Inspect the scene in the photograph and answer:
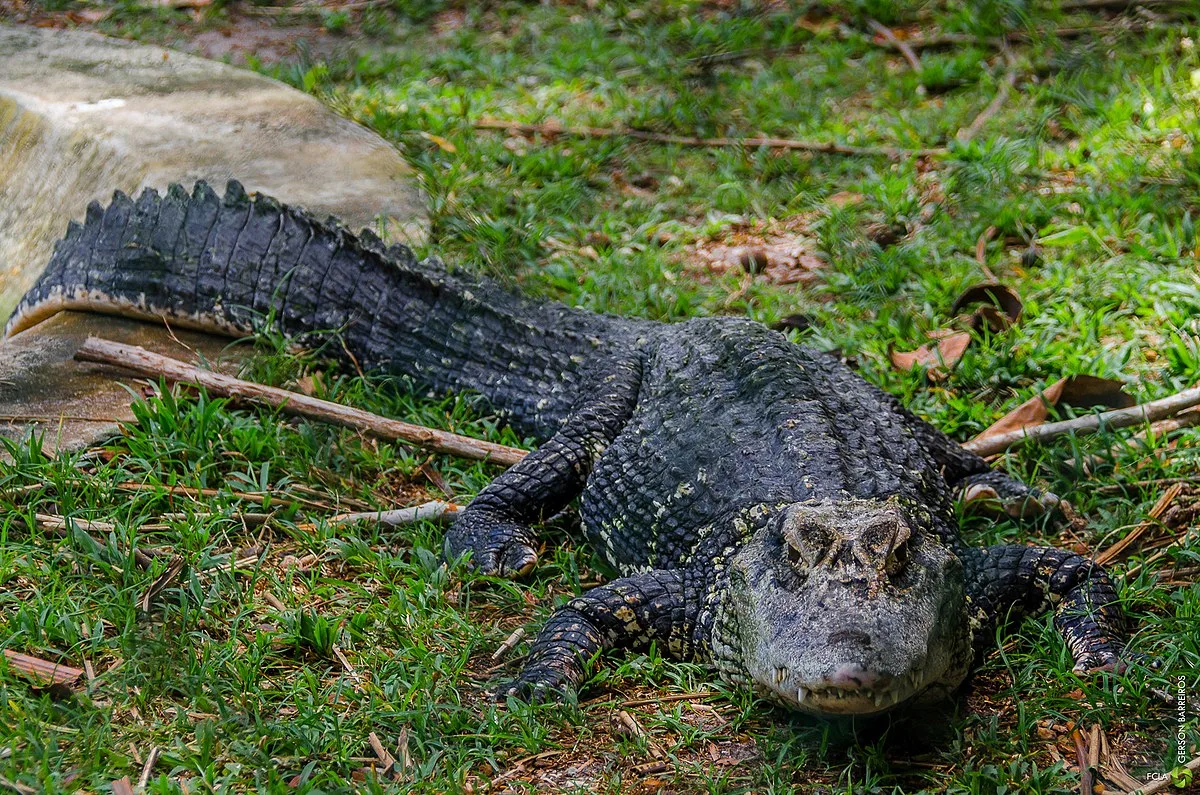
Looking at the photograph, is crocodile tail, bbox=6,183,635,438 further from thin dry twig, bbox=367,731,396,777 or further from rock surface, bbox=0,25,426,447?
thin dry twig, bbox=367,731,396,777

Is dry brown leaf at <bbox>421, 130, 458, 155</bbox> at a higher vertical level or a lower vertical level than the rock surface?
lower

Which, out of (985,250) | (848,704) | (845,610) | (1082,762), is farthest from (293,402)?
(985,250)

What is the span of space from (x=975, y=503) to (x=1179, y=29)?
4828mm

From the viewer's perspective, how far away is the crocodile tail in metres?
4.59

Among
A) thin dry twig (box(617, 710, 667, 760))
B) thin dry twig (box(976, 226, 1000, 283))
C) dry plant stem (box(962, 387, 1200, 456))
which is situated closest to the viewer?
thin dry twig (box(617, 710, 667, 760))

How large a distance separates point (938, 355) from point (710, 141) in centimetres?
266

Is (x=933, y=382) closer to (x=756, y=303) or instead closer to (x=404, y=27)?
(x=756, y=303)

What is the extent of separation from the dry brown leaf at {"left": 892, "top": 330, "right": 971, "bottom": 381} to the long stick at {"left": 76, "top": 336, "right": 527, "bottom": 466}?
175 centimetres

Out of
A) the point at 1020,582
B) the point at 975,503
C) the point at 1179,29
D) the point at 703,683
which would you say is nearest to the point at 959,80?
the point at 1179,29

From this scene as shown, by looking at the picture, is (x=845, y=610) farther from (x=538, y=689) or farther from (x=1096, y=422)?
(x=1096, y=422)

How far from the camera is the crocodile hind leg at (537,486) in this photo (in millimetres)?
3770

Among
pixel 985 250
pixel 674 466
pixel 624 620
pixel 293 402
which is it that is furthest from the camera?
pixel 985 250

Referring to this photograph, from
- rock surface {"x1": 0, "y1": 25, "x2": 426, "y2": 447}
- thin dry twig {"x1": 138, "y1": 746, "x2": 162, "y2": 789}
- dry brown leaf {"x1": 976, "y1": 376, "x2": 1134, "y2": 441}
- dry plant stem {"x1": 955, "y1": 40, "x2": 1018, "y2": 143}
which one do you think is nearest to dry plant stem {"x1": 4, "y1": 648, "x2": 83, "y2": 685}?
thin dry twig {"x1": 138, "y1": 746, "x2": 162, "y2": 789}

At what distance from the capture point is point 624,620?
3.27 metres
